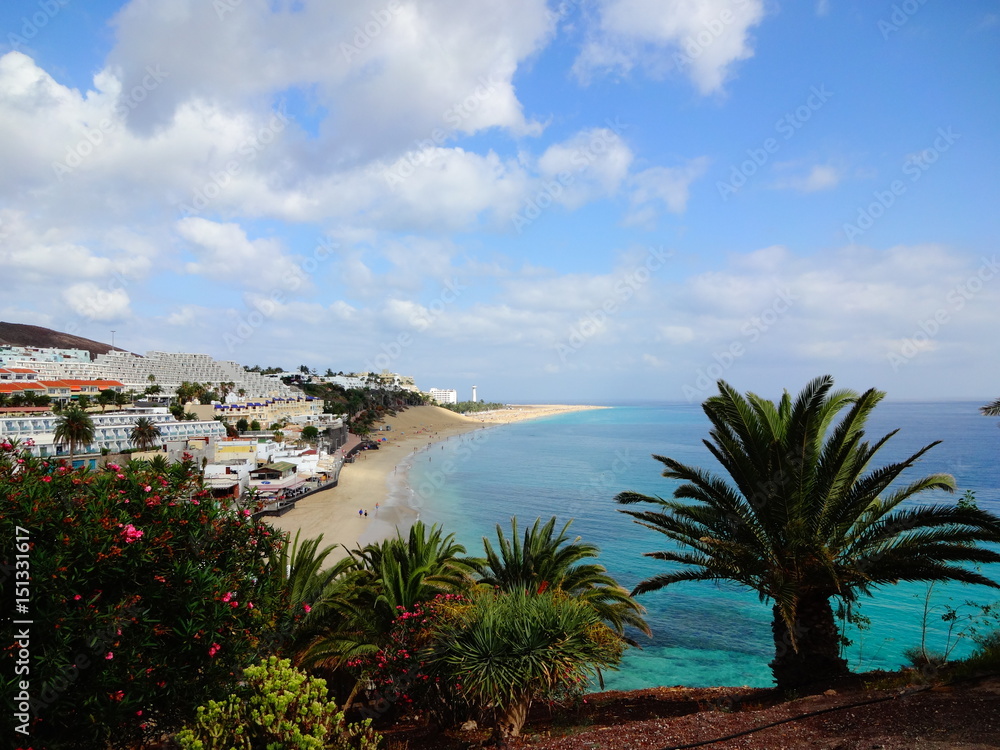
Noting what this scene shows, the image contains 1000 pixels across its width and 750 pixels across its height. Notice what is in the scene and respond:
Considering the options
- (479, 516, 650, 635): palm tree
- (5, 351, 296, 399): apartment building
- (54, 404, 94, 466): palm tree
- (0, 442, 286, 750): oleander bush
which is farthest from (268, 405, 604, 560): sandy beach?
(5, 351, 296, 399): apartment building

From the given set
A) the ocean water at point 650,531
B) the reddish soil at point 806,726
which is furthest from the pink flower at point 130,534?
the ocean water at point 650,531

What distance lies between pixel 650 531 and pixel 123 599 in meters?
36.2

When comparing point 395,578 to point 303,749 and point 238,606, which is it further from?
point 303,749

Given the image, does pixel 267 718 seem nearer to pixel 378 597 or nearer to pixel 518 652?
pixel 518 652

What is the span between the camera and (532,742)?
7.27 meters

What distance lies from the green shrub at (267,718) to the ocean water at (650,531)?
535 inches

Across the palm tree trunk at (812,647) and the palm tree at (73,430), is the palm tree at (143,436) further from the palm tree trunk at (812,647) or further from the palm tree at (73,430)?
the palm tree trunk at (812,647)

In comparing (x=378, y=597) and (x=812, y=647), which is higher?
(x=378, y=597)

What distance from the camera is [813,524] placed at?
8.61 metres

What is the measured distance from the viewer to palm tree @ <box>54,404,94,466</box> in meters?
33.3

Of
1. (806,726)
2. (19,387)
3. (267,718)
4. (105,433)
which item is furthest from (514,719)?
(19,387)

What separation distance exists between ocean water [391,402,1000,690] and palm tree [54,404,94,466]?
73.2 feet

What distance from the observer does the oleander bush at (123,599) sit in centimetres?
456

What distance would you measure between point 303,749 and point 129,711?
5.62 ft
